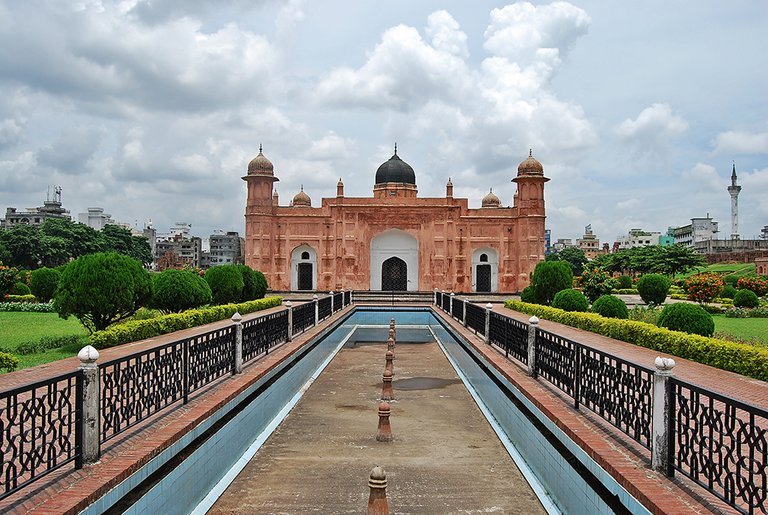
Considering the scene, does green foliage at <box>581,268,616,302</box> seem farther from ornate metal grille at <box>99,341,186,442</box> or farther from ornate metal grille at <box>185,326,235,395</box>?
ornate metal grille at <box>99,341,186,442</box>

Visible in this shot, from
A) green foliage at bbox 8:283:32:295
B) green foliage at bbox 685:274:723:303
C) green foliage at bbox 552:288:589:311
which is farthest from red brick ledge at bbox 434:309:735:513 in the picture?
green foliage at bbox 8:283:32:295

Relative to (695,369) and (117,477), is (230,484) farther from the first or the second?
(695,369)

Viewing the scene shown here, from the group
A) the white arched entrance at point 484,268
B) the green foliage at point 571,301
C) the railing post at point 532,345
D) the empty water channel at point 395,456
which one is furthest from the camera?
the white arched entrance at point 484,268

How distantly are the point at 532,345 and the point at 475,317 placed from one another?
221 inches

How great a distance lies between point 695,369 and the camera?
29.0 feet

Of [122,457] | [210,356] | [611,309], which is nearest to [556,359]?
[210,356]

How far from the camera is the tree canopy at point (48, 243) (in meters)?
45.5

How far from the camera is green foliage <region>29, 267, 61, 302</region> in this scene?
23141 millimetres

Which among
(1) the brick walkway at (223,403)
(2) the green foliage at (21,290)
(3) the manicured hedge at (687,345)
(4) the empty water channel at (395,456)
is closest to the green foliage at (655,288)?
(3) the manicured hedge at (687,345)

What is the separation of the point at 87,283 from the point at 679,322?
10513 millimetres

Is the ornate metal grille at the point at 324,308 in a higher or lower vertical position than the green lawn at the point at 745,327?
higher

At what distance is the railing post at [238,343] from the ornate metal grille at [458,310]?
852 centimetres

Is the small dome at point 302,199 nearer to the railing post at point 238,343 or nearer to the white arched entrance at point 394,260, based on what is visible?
the white arched entrance at point 394,260

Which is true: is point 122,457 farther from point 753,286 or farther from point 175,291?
point 753,286
